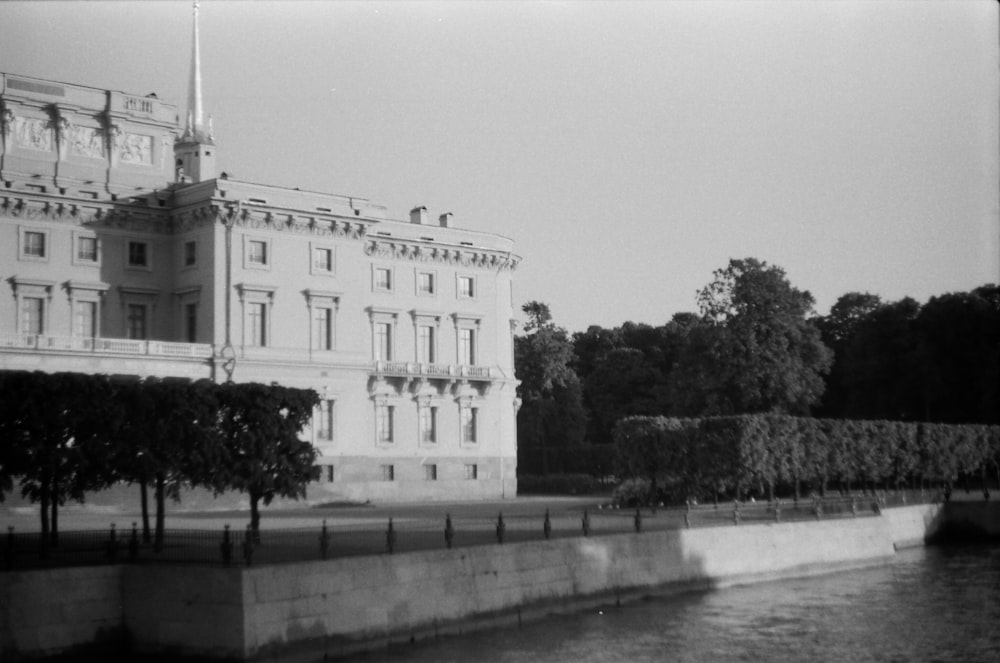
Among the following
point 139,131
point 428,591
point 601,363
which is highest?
point 139,131

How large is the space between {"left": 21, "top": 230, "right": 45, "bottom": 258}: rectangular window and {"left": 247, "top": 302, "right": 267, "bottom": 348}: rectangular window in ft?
27.3

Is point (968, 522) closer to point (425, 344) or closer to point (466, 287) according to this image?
point (425, 344)

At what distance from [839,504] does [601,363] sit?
44.5 metres

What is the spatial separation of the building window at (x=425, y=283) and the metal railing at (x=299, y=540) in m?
25.3

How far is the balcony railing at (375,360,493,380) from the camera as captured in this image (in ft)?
201

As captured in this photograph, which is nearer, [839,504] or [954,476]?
[839,504]

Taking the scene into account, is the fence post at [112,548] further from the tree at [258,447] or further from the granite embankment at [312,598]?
the tree at [258,447]

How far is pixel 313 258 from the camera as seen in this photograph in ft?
190

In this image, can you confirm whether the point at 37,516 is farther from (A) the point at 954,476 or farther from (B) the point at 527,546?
(A) the point at 954,476

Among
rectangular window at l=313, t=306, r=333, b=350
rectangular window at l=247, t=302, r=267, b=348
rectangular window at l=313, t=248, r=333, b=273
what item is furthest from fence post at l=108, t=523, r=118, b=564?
rectangular window at l=313, t=248, r=333, b=273

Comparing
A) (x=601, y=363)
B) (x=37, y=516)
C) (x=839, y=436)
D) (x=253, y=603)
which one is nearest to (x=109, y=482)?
(x=253, y=603)

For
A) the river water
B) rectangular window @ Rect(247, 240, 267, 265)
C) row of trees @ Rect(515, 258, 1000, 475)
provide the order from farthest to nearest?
row of trees @ Rect(515, 258, 1000, 475) → rectangular window @ Rect(247, 240, 267, 265) → the river water

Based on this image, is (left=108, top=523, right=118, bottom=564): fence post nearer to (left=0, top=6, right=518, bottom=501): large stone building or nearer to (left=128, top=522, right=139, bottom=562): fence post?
(left=128, top=522, right=139, bottom=562): fence post

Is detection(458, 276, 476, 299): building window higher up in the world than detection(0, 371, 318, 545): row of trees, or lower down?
higher up
